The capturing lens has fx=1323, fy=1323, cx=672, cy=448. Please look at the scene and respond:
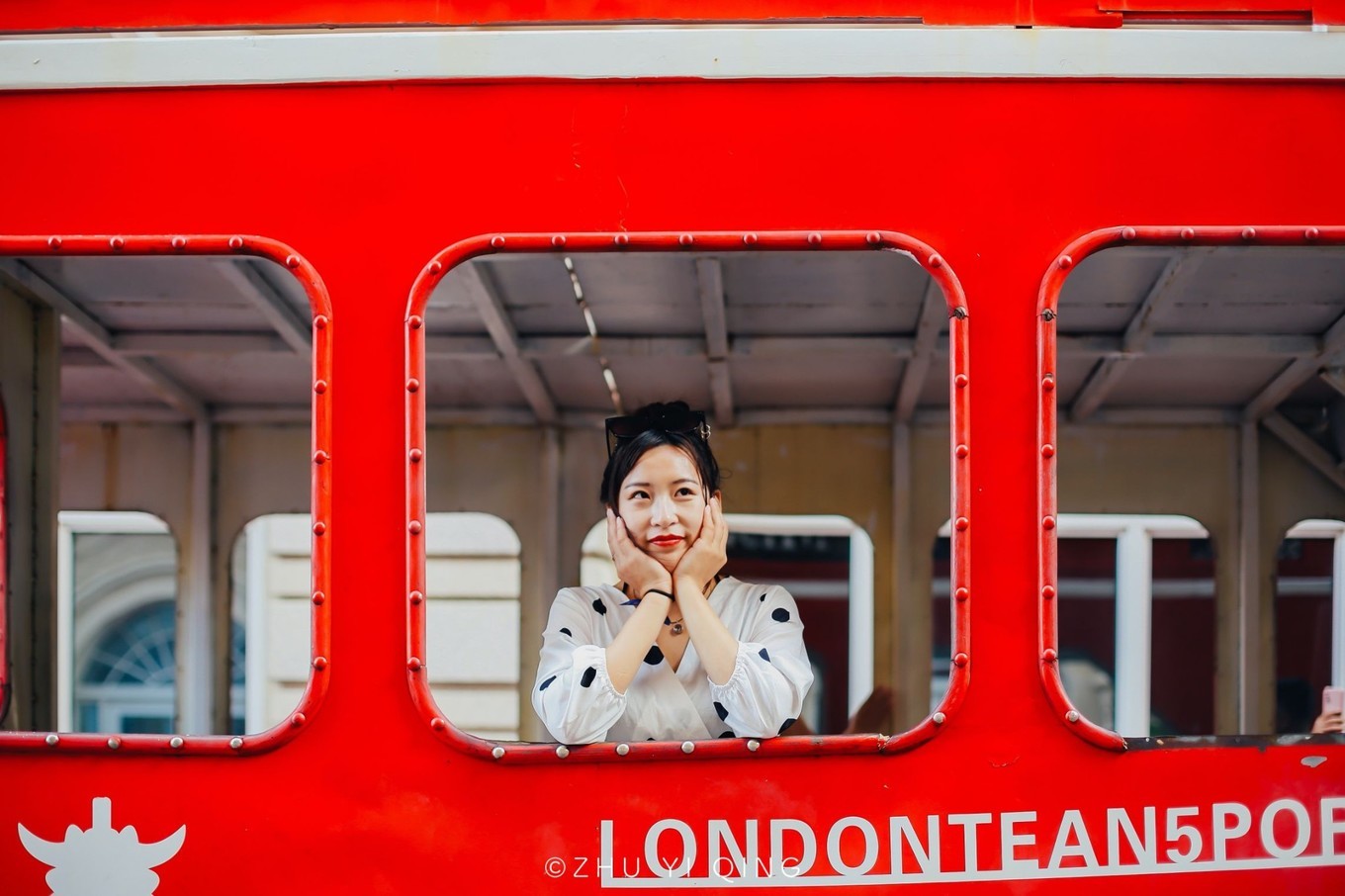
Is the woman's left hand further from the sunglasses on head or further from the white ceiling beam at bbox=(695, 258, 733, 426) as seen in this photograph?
the white ceiling beam at bbox=(695, 258, 733, 426)

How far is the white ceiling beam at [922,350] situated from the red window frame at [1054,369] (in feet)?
3.01

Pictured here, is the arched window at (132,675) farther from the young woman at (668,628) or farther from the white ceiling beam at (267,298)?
the young woman at (668,628)

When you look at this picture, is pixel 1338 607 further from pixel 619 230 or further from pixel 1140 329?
pixel 619 230

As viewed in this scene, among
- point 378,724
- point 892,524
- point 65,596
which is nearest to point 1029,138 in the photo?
point 378,724

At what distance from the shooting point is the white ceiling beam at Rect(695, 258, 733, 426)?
129 inches

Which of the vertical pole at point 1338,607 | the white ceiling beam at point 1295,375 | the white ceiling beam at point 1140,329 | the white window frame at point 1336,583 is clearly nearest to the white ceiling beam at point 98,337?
the white ceiling beam at point 1140,329

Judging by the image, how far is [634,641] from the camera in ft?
7.27

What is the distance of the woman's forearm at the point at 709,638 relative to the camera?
2205mm

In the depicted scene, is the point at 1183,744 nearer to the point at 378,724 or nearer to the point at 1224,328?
the point at 378,724

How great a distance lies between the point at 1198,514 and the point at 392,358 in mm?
3078

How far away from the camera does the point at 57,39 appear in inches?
92.3

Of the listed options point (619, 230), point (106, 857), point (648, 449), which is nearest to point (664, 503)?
point (648, 449)

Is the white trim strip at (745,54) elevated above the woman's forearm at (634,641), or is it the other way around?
the white trim strip at (745,54)

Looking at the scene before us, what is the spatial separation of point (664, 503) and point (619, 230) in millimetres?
487
